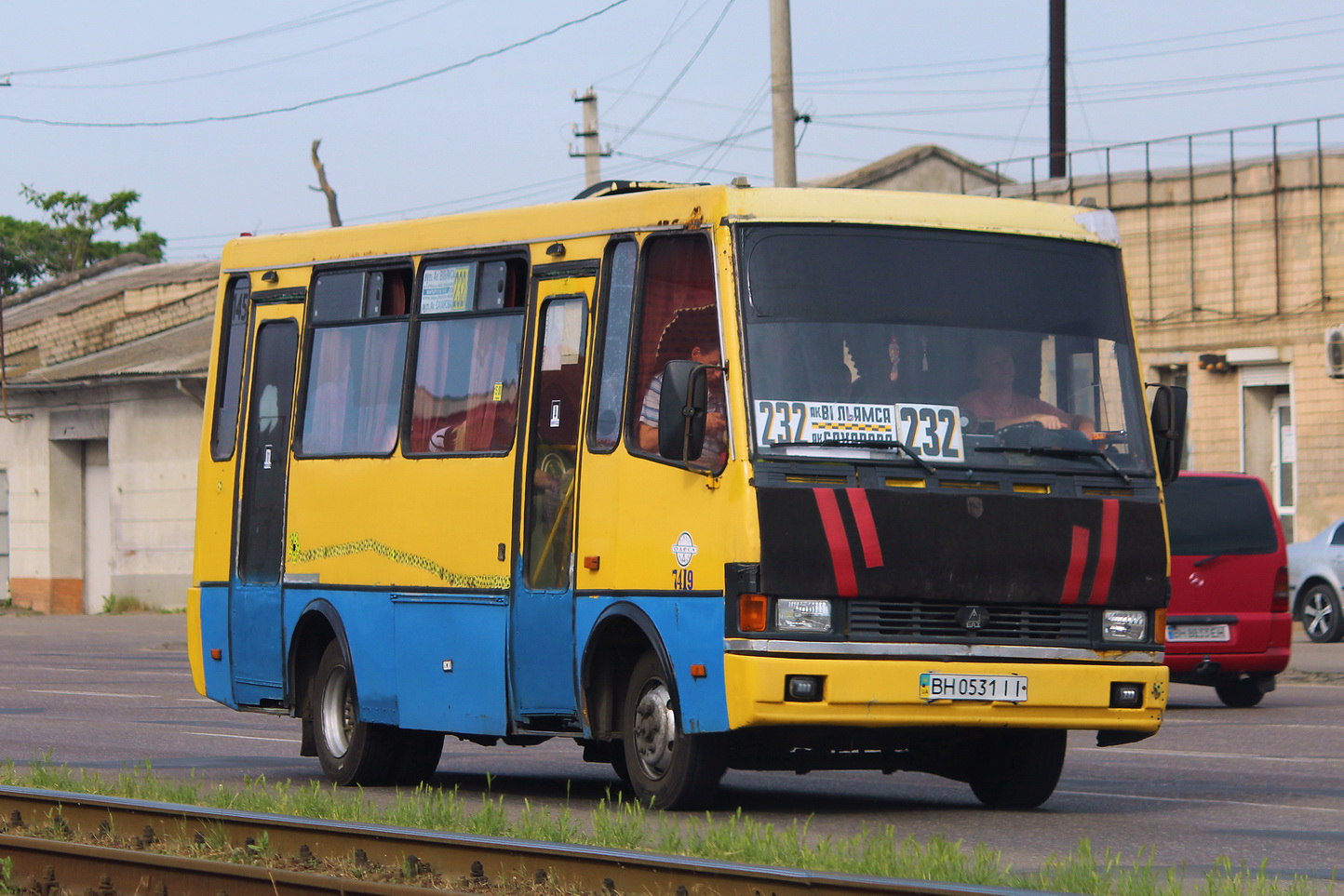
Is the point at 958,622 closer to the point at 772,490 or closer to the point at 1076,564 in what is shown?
the point at 1076,564

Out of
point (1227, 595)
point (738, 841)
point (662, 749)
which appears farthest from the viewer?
point (1227, 595)

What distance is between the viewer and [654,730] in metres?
10.6

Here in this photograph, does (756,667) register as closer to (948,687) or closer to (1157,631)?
(948,687)

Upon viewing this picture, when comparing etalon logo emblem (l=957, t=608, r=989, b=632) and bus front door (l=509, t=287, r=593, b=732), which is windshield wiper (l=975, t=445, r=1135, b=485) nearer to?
etalon logo emblem (l=957, t=608, r=989, b=632)

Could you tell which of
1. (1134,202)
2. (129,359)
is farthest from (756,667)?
(129,359)

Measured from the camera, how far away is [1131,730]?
34.7 feet

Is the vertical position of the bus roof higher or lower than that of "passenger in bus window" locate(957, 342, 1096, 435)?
higher

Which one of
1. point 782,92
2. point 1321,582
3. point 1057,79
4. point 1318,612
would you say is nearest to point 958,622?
point 782,92

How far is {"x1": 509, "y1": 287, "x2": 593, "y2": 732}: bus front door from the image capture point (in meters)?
11.2

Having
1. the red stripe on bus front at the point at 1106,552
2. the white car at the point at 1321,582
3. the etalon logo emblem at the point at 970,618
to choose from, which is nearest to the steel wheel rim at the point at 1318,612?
the white car at the point at 1321,582

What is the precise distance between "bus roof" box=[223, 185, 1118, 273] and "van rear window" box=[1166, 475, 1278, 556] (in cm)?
771

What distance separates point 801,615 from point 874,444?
87 cm

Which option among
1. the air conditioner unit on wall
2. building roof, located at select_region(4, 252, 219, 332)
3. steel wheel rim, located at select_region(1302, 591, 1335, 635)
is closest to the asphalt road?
steel wheel rim, located at select_region(1302, 591, 1335, 635)

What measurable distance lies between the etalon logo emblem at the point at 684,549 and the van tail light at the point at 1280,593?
369 inches
